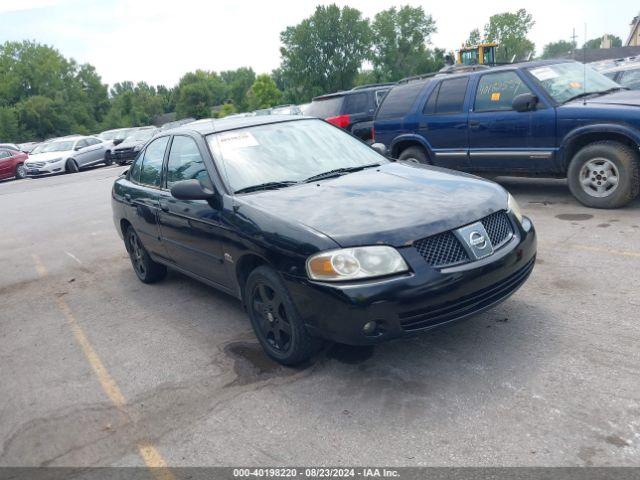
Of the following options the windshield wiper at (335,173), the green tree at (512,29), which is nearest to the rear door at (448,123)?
the windshield wiper at (335,173)

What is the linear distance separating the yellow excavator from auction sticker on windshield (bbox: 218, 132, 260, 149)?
29.2 m

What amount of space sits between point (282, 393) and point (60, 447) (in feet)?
4.25

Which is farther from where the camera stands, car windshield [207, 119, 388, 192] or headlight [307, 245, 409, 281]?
car windshield [207, 119, 388, 192]

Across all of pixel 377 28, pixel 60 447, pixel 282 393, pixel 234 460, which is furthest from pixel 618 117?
pixel 377 28

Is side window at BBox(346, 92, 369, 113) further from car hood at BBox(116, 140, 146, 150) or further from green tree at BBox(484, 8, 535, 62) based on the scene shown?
green tree at BBox(484, 8, 535, 62)

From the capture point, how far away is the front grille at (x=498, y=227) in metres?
3.58

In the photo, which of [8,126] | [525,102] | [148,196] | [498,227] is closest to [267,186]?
[498,227]

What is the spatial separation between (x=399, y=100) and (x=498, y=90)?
1784 mm

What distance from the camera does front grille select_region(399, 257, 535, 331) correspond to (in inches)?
127

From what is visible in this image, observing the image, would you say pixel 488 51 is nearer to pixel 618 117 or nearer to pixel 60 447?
pixel 618 117

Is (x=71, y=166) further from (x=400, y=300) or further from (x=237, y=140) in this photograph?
(x=400, y=300)

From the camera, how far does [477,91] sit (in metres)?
7.86

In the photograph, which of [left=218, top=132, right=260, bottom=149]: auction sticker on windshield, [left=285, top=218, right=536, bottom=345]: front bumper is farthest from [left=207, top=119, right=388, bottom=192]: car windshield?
[left=285, top=218, right=536, bottom=345]: front bumper

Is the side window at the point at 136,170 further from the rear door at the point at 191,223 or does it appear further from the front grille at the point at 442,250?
the front grille at the point at 442,250
